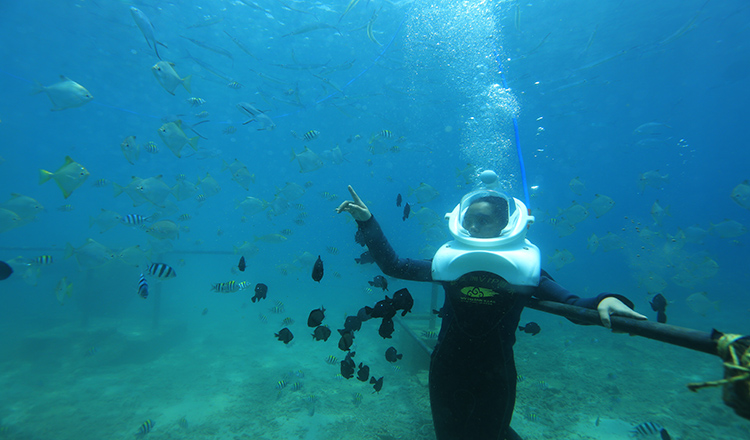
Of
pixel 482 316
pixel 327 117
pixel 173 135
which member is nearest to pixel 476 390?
pixel 482 316

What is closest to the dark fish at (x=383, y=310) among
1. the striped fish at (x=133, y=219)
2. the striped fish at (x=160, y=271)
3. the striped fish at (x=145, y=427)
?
the striped fish at (x=160, y=271)

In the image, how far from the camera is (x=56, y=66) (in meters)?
24.0

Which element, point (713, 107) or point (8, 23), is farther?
point (713, 107)

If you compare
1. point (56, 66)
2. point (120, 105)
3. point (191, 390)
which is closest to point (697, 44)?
point (191, 390)

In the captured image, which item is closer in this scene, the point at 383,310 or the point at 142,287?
the point at 383,310

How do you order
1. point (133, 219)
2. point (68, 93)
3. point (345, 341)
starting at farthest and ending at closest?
point (133, 219) < point (68, 93) < point (345, 341)

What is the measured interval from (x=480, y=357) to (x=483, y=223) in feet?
3.68

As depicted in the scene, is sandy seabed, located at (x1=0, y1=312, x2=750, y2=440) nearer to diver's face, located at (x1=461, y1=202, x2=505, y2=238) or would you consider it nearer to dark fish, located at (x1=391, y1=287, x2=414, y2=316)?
dark fish, located at (x1=391, y1=287, x2=414, y2=316)

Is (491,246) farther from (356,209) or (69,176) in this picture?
(69,176)

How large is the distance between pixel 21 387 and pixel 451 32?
75.5ft

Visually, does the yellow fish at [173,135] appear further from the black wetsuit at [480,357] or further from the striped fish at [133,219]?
the black wetsuit at [480,357]

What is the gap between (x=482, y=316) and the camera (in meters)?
2.50

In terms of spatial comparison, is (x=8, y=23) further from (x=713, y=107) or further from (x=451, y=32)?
(x=713, y=107)

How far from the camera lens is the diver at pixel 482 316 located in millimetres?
2426
